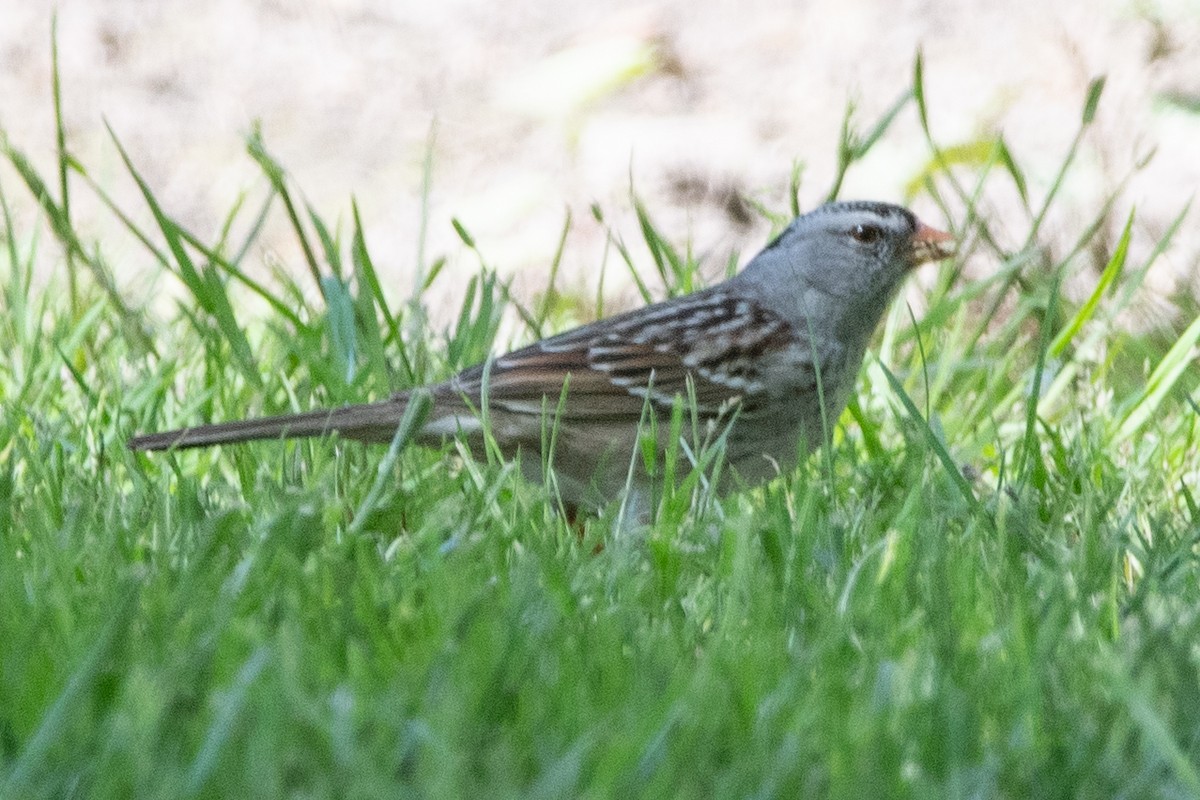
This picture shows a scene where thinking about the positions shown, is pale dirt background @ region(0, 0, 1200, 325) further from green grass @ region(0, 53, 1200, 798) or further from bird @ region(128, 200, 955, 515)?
green grass @ region(0, 53, 1200, 798)

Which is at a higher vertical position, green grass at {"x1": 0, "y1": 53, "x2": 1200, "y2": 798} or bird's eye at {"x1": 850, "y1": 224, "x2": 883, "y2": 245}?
bird's eye at {"x1": 850, "y1": 224, "x2": 883, "y2": 245}

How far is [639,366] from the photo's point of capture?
3.60 metres

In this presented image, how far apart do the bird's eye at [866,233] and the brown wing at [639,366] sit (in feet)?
1.08

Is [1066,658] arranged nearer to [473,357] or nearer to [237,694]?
[237,694]

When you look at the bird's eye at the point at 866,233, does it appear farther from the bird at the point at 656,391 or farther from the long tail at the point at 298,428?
the long tail at the point at 298,428

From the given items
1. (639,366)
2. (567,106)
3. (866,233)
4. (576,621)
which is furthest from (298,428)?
(567,106)

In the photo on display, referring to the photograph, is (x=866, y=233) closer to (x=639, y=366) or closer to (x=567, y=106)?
(x=639, y=366)

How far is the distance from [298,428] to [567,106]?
306 centimetres

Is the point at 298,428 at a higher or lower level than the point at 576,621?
higher

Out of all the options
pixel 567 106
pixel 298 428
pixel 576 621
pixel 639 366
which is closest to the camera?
pixel 576 621

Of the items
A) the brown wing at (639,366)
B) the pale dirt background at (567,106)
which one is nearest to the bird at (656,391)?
the brown wing at (639,366)

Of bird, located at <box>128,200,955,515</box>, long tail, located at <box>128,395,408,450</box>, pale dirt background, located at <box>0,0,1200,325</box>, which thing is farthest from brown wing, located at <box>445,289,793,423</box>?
pale dirt background, located at <box>0,0,1200,325</box>

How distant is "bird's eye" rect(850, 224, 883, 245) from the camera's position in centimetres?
402

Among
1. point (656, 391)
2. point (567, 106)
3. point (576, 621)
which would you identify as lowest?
point (576, 621)
